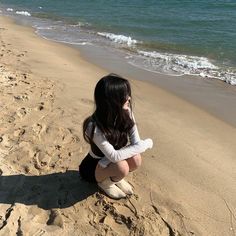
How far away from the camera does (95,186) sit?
4.20m

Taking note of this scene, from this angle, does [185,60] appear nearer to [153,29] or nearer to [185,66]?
[185,66]

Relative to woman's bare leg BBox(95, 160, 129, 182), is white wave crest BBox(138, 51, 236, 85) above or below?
below

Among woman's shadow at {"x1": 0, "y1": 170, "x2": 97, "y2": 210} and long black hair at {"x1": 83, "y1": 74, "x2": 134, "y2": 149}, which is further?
woman's shadow at {"x1": 0, "y1": 170, "x2": 97, "y2": 210}

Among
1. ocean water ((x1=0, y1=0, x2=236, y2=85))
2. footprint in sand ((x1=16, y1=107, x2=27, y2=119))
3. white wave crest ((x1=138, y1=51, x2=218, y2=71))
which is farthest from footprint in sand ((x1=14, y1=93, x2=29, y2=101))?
white wave crest ((x1=138, y1=51, x2=218, y2=71))

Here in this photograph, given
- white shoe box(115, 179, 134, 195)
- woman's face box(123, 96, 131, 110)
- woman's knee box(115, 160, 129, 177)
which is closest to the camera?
woman's face box(123, 96, 131, 110)

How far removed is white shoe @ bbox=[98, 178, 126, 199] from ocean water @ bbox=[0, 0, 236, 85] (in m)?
5.15

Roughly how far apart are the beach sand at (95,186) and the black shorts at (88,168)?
0.39ft

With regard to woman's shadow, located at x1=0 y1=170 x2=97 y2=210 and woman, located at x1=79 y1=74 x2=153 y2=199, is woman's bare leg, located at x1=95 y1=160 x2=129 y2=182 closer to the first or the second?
woman, located at x1=79 y1=74 x2=153 y2=199

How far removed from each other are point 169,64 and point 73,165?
5.77 m

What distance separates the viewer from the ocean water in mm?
10094

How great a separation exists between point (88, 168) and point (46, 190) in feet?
1.57

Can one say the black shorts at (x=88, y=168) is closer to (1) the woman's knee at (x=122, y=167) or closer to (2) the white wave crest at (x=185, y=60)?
(1) the woman's knee at (x=122, y=167)

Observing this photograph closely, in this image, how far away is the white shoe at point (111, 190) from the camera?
399 centimetres

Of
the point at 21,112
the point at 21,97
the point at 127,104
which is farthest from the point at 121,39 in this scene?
the point at 127,104
